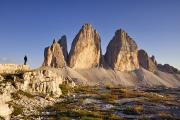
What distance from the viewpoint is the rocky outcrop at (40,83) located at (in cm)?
6044

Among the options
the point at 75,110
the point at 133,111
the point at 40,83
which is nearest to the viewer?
the point at 75,110

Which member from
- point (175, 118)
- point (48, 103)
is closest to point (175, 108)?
point (175, 118)

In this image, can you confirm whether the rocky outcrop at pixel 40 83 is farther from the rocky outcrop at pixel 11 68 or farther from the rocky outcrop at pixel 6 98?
the rocky outcrop at pixel 11 68

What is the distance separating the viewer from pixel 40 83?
207 ft

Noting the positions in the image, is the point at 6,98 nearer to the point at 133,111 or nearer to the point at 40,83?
the point at 40,83

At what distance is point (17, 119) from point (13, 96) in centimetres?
1061

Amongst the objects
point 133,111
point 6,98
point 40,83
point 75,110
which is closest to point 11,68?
point 40,83

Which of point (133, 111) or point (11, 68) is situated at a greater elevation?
point (11, 68)

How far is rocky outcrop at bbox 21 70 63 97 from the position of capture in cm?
6044

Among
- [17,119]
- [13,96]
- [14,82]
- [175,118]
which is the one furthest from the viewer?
[14,82]

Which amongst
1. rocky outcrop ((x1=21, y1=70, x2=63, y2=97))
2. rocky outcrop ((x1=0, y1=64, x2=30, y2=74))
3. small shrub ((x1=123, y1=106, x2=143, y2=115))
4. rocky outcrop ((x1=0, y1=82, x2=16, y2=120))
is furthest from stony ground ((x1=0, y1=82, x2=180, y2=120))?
rocky outcrop ((x1=0, y1=64, x2=30, y2=74))

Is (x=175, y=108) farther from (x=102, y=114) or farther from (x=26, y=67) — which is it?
(x=26, y=67)

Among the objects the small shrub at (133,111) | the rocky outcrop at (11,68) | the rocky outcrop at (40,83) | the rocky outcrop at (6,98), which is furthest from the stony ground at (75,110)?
the rocky outcrop at (11,68)

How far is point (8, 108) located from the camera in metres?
45.2
